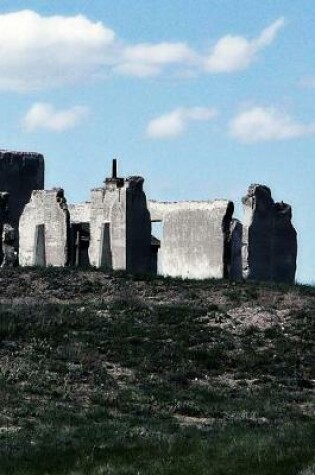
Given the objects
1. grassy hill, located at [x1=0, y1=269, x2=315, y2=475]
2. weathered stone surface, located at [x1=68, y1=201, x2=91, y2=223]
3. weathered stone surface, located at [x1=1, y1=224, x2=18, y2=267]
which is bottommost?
grassy hill, located at [x1=0, y1=269, x2=315, y2=475]

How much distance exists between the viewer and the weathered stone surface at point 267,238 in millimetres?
43812

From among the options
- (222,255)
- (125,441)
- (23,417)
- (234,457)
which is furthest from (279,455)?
(222,255)

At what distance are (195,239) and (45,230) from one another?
17.1 feet

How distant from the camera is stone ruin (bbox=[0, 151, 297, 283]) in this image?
43562 millimetres

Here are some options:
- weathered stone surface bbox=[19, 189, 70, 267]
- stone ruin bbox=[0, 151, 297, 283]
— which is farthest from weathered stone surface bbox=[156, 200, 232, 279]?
weathered stone surface bbox=[19, 189, 70, 267]

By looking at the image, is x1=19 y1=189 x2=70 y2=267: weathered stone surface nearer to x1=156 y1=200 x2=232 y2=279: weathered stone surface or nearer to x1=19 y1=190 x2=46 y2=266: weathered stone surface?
x1=19 y1=190 x2=46 y2=266: weathered stone surface

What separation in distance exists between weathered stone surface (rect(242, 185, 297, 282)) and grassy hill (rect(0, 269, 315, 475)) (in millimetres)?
9528

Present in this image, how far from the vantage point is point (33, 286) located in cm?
3388

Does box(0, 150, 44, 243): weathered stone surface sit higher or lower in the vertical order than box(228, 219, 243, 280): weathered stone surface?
higher

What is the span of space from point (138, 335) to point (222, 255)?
14.8 meters

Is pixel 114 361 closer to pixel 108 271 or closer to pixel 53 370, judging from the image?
pixel 53 370

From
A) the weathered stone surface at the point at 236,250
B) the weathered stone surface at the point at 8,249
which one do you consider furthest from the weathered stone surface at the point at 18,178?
the weathered stone surface at the point at 236,250

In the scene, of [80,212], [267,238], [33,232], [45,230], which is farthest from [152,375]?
[80,212]

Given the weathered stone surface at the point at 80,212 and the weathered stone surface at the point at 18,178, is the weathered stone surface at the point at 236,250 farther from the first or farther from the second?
the weathered stone surface at the point at 18,178
